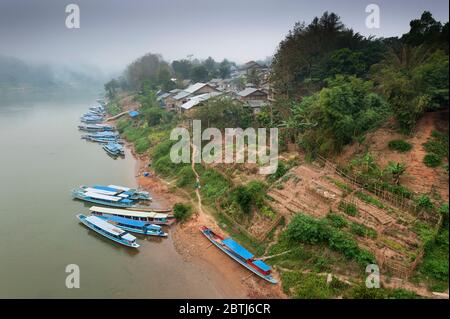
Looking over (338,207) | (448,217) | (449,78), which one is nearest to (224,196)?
(338,207)

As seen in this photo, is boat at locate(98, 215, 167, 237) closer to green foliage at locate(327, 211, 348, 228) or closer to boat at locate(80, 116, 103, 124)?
Result: green foliage at locate(327, 211, 348, 228)

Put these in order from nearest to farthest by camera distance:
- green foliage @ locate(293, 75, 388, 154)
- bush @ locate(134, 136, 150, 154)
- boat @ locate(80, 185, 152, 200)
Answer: green foliage @ locate(293, 75, 388, 154) < boat @ locate(80, 185, 152, 200) < bush @ locate(134, 136, 150, 154)

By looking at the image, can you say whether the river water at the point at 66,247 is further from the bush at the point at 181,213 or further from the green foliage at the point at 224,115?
the green foliage at the point at 224,115

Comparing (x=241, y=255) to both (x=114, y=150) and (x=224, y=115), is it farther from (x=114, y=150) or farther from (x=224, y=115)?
(x=114, y=150)

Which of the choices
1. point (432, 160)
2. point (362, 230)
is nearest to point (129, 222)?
point (362, 230)

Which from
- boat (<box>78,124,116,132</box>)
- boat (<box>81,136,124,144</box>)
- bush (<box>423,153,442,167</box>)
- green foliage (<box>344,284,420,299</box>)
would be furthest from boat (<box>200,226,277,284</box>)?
boat (<box>78,124,116,132</box>)
